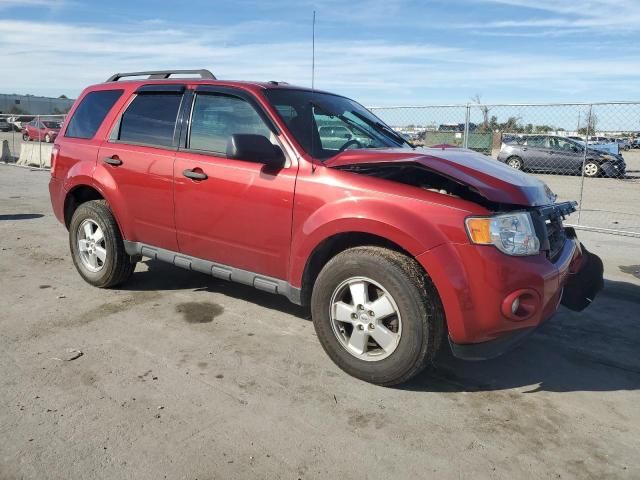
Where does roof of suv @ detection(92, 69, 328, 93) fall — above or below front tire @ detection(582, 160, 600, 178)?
above

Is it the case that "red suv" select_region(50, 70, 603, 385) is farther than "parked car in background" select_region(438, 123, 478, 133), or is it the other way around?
"parked car in background" select_region(438, 123, 478, 133)

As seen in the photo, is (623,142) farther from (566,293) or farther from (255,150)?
(255,150)

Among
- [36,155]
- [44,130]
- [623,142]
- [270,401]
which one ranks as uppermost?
[44,130]

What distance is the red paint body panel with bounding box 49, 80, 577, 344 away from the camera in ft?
10.3

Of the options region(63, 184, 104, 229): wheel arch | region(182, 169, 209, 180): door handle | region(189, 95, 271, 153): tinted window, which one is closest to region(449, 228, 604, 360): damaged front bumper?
region(189, 95, 271, 153): tinted window

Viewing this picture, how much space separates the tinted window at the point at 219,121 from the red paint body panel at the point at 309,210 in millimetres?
105

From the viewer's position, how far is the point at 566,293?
4082mm

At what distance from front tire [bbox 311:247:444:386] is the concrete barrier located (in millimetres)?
17609

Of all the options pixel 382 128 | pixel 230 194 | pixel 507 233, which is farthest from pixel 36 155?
pixel 507 233

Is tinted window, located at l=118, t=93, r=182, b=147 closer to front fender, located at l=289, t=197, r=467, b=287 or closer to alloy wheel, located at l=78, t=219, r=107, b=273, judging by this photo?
alloy wheel, located at l=78, t=219, r=107, b=273

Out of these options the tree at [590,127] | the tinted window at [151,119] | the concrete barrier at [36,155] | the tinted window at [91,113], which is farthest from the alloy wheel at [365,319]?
the concrete barrier at [36,155]

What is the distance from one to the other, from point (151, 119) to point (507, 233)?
10.2 feet

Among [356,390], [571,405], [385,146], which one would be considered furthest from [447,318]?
[385,146]

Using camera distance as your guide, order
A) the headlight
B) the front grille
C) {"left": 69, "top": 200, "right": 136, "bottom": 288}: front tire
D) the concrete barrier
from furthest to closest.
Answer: the concrete barrier
{"left": 69, "top": 200, "right": 136, "bottom": 288}: front tire
the front grille
the headlight
